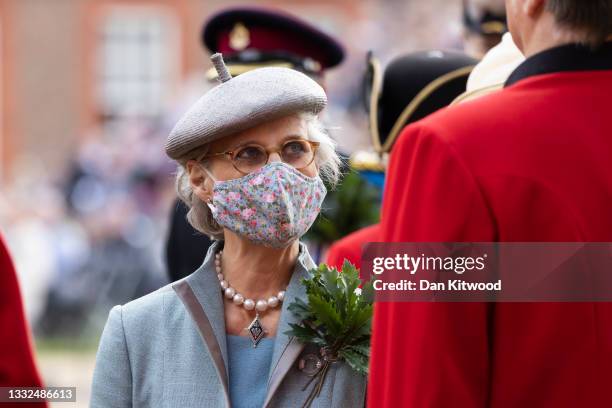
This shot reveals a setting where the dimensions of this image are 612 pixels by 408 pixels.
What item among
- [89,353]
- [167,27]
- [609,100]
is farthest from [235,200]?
[167,27]

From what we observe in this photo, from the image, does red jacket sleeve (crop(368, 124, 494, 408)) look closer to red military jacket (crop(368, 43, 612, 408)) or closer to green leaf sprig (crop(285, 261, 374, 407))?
red military jacket (crop(368, 43, 612, 408))

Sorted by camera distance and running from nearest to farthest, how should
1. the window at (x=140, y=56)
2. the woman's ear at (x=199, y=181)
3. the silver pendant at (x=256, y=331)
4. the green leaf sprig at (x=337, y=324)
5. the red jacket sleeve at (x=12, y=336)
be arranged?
the green leaf sprig at (x=337, y=324) → the silver pendant at (x=256, y=331) → the woman's ear at (x=199, y=181) → the red jacket sleeve at (x=12, y=336) → the window at (x=140, y=56)

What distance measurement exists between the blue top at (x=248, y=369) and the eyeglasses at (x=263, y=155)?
16.0 inches

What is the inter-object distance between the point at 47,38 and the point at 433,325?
2271cm

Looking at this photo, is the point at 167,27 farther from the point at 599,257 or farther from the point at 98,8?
the point at 599,257

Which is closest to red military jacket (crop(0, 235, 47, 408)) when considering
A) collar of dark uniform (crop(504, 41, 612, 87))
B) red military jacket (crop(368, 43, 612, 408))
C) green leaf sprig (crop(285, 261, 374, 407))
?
green leaf sprig (crop(285, 261, 374, 407))

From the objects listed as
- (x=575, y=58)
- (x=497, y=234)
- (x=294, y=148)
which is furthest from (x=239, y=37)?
(x=497, y=234)

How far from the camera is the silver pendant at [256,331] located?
10.2 ft

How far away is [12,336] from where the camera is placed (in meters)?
3.46

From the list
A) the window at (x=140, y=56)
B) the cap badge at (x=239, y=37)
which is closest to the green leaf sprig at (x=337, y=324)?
the cap badge at (x=239, y=37)

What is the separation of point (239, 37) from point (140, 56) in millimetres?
17839

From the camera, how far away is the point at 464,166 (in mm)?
2240

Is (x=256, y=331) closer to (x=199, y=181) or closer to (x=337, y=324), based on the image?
(x=337, y=324)

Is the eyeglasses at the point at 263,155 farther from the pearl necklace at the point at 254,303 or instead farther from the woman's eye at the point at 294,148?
the pearl necklace at the point at 254,303
